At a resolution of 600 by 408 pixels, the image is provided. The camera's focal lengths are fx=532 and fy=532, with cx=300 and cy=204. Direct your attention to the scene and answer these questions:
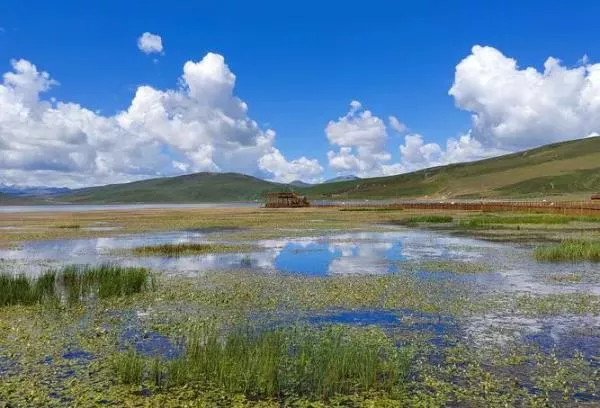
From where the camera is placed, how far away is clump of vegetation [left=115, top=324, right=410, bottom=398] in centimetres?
1198

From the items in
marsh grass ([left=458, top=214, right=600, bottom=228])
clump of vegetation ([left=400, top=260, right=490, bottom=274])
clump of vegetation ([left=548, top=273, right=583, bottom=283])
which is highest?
marsh grass ([left=458, top=214, right=600, bottom=228])

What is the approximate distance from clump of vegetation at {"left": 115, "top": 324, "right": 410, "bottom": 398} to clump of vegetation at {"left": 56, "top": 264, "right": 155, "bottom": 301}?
1067 cm

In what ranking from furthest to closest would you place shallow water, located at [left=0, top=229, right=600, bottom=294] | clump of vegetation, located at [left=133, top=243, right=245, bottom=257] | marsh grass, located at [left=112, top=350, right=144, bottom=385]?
clump of vegetation, located at [left=133, top=243, right=245, bottom=257]
shallow water, located at [left=0, top=229, right=600, bottom=294]
marsh grass, located at [left=112, top=350, right=144, bottom=385]

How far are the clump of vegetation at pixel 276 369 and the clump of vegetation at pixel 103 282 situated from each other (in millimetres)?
10666

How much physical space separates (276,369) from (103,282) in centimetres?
1403

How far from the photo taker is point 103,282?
23656mm

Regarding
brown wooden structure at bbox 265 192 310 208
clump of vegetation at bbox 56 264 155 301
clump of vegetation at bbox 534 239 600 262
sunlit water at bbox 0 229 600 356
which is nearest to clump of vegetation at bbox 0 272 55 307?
clump of vegetation at bbox 56 264 155 301

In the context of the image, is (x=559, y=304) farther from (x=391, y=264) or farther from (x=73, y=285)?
(x=73, y=285)

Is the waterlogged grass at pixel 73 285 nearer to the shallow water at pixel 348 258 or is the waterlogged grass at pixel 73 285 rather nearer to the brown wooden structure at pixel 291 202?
the shallow water at pixel 348 258

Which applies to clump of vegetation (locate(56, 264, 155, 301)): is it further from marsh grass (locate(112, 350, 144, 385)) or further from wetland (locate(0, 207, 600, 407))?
marsh grass (locate(112, 350, 144, 385))

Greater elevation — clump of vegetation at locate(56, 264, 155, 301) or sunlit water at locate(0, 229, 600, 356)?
clump of vegetation at locate(56, 264, 155, 301)

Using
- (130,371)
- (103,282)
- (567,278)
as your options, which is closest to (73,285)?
(103,282)

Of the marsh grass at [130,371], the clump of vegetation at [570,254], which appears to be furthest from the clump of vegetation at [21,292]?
the clump of vegetation at [570,254]

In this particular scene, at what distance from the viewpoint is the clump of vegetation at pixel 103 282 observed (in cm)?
2323
